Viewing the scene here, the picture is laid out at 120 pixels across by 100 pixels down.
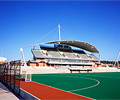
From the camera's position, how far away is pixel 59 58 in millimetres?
58156

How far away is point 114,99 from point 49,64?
47914 millimetres

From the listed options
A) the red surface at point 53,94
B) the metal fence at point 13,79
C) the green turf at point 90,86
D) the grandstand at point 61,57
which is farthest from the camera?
the grandstand at point 61,57

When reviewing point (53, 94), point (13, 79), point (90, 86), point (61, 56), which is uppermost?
point (61, 56)

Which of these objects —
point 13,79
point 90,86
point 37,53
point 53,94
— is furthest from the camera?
point 37,53

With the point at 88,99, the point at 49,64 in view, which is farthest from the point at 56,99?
the point at 49,64

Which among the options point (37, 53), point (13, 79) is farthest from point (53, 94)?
point (37, 53)

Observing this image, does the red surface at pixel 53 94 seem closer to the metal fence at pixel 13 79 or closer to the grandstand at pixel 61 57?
the metal fence at pixel 13 79

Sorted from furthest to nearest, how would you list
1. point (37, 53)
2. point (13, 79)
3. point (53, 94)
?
point (37, 53) → point (13, 79) → point (53, 94)

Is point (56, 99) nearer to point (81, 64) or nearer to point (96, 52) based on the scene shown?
point (81, 64)

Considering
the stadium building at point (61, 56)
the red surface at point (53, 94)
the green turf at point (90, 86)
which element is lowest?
the green turf at point (90, 86)

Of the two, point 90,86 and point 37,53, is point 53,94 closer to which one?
point 90,86

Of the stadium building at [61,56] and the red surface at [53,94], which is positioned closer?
the red surface at [53,94]

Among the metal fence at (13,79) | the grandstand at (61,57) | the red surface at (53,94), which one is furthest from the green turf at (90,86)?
the grandstand at (61,57)

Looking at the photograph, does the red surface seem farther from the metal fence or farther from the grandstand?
the grandstand
